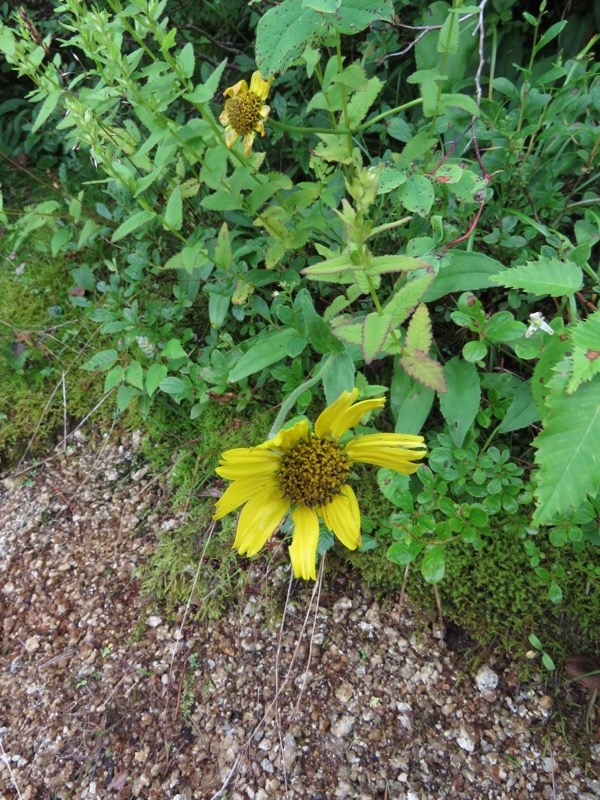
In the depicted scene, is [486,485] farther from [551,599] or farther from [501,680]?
[501,680]

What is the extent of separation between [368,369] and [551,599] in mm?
598

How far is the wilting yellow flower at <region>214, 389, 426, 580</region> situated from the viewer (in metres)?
0.95

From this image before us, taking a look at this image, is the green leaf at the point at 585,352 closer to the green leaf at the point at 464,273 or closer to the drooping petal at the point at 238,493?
the green leaf at the point at 464,273

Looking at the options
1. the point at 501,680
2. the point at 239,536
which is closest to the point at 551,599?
the point at 501,680

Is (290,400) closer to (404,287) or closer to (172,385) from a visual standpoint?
(404,287)

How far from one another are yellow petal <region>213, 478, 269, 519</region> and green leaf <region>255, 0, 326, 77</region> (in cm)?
65

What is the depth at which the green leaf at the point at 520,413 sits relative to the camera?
1.08m

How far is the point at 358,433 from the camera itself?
110 centimetres

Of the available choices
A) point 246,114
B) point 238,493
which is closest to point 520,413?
point 238,493

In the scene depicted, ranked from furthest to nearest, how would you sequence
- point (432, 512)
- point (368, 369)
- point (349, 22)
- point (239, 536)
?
point (368, 369), point (432, 512), point (239, 536), point (349, 22)

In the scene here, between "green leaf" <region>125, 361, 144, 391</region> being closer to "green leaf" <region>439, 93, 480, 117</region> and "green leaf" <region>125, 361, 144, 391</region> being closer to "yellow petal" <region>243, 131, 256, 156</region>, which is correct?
"yellow petal" <region>243, 131, 256, 156</region>

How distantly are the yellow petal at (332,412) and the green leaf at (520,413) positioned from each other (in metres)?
0.35

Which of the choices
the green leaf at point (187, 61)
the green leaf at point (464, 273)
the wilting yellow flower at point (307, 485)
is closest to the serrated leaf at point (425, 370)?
the wilting yellow flower at point (307, 485)

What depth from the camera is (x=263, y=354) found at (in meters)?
1.22
